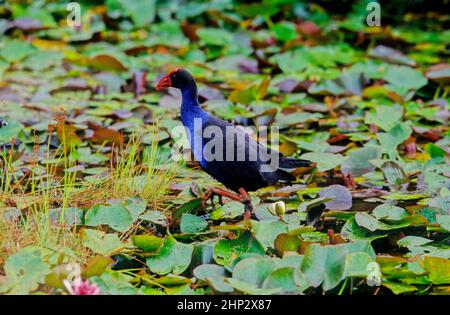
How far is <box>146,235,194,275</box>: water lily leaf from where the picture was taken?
157 inches

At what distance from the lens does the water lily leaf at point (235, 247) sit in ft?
13.2

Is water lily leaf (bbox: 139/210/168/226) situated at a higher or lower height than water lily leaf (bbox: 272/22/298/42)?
lower

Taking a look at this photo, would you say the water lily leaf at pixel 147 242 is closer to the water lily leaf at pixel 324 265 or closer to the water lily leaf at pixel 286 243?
the water lily leaf at pixel 286 243

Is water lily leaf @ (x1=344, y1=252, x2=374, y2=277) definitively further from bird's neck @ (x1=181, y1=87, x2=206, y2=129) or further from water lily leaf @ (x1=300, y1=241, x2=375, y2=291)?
bird's neck @ (x1=181, y1=87, x2=206, y2=129)

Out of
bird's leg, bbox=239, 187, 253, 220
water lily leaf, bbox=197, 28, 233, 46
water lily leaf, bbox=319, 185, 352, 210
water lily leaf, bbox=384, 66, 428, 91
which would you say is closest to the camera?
bird's leg, bbox=239, 187, 253, 220

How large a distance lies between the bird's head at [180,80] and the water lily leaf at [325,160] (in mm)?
897

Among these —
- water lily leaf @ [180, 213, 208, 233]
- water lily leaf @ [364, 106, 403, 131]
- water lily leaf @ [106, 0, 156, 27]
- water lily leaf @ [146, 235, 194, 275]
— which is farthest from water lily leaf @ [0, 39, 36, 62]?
water lily leaf @ [146, 235, 194, 275]

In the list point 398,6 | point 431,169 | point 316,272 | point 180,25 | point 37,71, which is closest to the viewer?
point 316,272

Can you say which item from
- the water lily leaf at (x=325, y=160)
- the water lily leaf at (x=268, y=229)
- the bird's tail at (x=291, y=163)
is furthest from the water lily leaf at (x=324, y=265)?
the water lily leaf at (x=325, y=160)

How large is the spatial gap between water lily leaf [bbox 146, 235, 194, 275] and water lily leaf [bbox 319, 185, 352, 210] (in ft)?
3.69

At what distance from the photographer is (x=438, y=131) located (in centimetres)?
627
